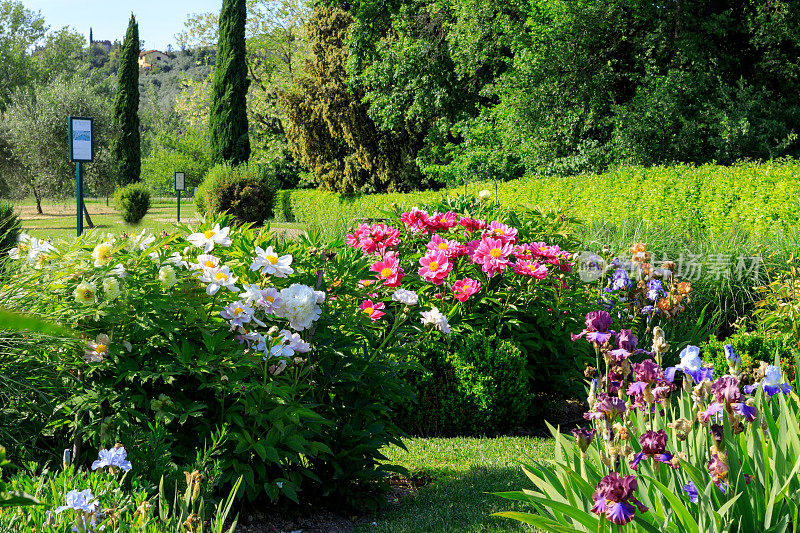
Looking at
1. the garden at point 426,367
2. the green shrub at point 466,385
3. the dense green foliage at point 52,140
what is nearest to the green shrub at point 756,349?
the garden at point 426,367

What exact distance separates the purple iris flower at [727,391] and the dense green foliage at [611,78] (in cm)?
1236

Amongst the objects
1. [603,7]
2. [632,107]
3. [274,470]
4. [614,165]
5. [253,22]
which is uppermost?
[253,22]

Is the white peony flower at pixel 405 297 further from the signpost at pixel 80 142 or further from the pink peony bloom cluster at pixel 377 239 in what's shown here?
the signpost at pixel 80 142

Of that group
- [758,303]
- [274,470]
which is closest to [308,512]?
[274,470]

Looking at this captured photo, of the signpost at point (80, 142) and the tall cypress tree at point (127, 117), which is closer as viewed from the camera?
the signpost at point (80, 142)

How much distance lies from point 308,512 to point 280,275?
1099 mm

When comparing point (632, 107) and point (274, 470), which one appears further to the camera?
point (632, 107)

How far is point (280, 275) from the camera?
2580 millimetres

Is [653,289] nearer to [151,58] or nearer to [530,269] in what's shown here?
[530,269]

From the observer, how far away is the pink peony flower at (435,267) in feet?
12.8

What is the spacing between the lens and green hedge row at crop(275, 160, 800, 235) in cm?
754

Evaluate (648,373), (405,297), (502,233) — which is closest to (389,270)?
(405,297)

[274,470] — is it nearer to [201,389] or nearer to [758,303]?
[201,389]

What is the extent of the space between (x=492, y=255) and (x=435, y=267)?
0.39 m
